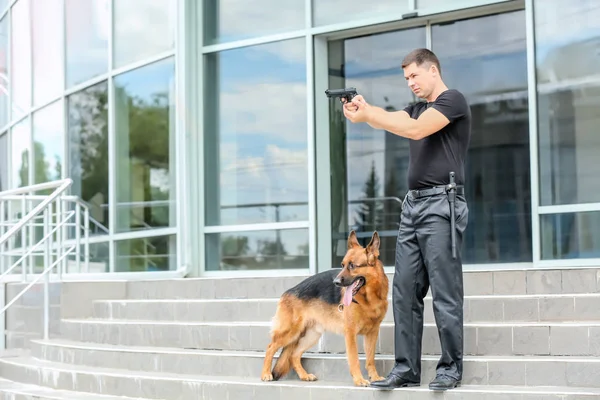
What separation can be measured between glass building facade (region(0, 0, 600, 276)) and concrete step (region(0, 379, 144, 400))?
89.7 inches

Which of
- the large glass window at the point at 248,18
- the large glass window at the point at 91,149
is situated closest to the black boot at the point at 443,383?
the large glass window at the point at 248,18

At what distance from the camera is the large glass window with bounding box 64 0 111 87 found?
36.7ft

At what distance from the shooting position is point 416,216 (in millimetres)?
5496

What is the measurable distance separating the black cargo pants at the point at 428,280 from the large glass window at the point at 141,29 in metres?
5.38

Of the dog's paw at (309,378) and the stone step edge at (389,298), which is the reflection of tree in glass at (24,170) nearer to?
the stone step edge at (389,298)

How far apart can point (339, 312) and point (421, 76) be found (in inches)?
66.3

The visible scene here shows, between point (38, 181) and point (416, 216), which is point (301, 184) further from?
point (38, 181)

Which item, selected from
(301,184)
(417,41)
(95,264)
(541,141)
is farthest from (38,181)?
(541,141)

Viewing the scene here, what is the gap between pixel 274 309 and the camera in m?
7.47

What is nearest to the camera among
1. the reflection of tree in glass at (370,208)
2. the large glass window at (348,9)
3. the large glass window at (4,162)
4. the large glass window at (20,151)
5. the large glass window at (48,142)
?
the large glass window at (348,9)

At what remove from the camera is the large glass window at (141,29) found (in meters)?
10.2

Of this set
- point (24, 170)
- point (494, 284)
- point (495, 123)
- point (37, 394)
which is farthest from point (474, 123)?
point (24, 170)

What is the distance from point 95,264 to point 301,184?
314 centimetres

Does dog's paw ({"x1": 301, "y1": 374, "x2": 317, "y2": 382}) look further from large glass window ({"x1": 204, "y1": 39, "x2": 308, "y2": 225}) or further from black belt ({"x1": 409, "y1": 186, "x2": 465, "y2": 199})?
large glass window ({"x1": 204, "y1": 39, "x2": 308, "y2": 225})
